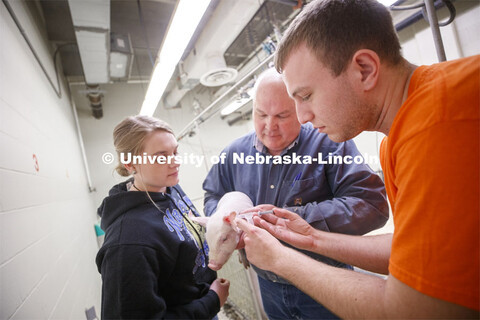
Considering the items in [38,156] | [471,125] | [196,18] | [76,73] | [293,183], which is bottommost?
[293,183]

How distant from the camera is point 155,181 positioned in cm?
117

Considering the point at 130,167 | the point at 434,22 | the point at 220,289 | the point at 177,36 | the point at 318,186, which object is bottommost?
the point at 220,289

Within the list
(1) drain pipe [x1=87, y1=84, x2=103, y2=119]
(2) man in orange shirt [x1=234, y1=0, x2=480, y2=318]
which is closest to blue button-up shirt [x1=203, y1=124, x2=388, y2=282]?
(2) man in orange shirt [x1=234, y1=0, x2=480, y2=318]

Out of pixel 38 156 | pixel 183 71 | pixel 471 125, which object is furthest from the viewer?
pixel 183 71

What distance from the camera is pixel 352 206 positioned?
1.10m

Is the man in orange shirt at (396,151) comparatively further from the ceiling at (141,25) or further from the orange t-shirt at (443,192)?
the ceiling at (141,25)

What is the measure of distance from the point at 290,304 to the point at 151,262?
0.89 meters

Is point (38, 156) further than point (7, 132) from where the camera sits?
Yes

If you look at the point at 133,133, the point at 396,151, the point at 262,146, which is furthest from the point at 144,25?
the point at 396,151

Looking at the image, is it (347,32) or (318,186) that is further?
(318,186)

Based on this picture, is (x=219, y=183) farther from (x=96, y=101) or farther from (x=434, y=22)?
(x=96, y=101)

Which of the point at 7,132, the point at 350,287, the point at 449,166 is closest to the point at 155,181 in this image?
the point at 7,132

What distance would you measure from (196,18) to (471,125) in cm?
161

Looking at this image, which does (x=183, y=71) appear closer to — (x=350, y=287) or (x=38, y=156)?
(x=38, y=156)
